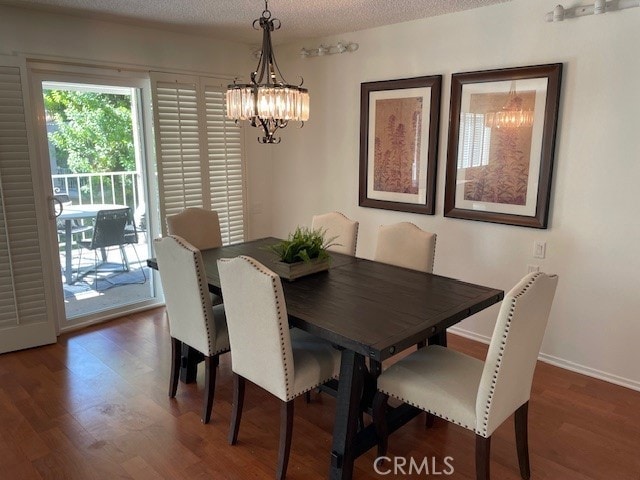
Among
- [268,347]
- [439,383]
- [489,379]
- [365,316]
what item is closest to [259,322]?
[268,347]

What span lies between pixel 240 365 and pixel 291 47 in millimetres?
3397

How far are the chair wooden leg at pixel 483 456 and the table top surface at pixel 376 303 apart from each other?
1.55 feet

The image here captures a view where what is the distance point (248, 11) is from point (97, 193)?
77.2 inches

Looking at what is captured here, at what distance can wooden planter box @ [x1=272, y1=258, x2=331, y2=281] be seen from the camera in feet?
9.07

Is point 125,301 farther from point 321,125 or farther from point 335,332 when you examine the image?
point 335,332

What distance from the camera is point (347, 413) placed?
2.13 meters

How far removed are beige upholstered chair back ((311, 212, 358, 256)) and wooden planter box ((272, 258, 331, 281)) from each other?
1.99 ft

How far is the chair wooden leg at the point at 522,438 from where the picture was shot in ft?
→ 7.24

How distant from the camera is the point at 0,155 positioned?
133 inches

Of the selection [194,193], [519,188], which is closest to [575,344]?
[519,188]

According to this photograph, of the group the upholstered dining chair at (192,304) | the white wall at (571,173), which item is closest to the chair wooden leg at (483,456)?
the upholstered dining chair at (192,304)

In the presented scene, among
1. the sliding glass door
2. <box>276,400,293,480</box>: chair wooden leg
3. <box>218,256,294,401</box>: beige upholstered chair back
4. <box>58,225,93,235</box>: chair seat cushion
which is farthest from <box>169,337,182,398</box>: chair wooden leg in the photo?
<box>58,225,93,235</box>: chair seat cushion
